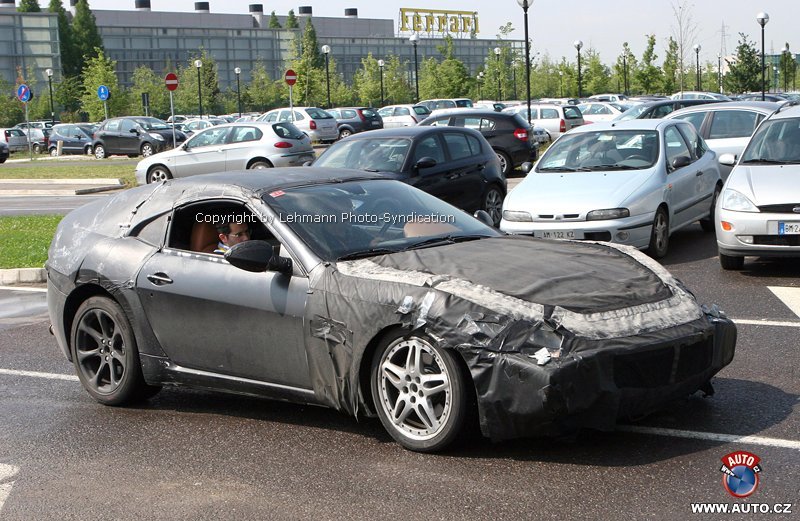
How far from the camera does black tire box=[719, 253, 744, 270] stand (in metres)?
10.9

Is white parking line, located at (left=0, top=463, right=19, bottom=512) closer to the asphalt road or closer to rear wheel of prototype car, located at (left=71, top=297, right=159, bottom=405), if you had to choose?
the asphalt road

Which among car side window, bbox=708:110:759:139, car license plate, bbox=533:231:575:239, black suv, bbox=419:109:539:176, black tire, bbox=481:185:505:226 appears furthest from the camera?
black suv, bbox=419:109:539:176

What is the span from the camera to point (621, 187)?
11.9 m

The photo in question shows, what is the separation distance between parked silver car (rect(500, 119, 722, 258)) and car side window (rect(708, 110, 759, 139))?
3.61 meters

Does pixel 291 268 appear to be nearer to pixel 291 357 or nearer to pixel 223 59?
pixel 291 357

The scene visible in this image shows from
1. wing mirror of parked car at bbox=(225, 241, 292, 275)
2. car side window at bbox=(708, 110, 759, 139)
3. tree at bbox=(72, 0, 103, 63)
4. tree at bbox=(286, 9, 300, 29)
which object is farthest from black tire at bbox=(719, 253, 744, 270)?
tree at bbox=(286, 9, 300, 29)

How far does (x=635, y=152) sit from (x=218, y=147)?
15091mm

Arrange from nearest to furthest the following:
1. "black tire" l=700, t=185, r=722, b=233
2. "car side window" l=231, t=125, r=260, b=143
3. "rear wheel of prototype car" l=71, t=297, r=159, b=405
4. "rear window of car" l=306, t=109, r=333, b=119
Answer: "rear wheel of prototype car" l=71, t=297, r=159, b=405
"black tire" l=700, t=185, r=722, b=233
"car side window" l=231, t=125, r=260, b=143
"rear window of car" l=306, t=109, r=333, b=119

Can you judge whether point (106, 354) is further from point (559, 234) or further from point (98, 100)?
point (98, 100)

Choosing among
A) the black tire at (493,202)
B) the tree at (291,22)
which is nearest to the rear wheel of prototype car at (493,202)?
the black tire at (493,202)

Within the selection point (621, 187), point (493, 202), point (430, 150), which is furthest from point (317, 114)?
point (621, 187)

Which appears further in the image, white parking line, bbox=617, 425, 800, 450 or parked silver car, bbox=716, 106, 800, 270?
parked silver car, bbox=716, 106, 800, 270

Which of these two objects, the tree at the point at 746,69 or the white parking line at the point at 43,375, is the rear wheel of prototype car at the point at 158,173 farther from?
the tree at the point at 746,69

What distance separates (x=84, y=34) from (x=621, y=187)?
112659 millimetres
